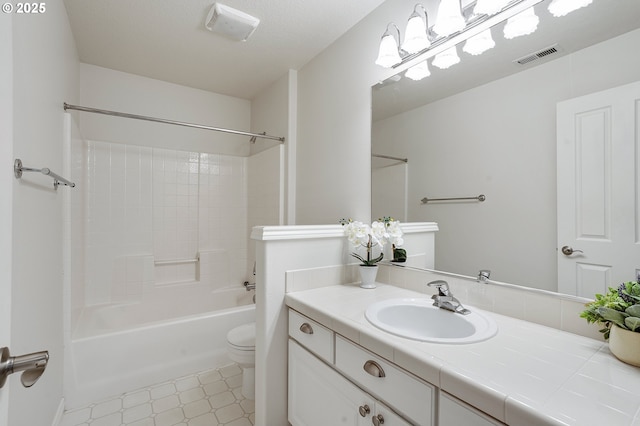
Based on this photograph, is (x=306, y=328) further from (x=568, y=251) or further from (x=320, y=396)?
(x=568, y=251)

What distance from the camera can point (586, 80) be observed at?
99 cm

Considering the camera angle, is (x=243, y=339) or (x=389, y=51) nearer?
(x=389, y=51)

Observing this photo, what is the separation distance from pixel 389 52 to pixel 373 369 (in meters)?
1.53

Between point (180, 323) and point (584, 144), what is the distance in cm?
236

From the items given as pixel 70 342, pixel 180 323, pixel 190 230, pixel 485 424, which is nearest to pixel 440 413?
pixel 485 424

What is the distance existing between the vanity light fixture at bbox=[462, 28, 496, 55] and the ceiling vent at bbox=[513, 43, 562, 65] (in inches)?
6.5

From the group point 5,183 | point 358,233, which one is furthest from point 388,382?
point 5,183

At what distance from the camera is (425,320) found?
4.14ft

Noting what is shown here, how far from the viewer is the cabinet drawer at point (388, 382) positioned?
0.82m

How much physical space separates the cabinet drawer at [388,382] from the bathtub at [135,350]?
4.58 feet

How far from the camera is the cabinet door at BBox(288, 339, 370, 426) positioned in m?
1.05

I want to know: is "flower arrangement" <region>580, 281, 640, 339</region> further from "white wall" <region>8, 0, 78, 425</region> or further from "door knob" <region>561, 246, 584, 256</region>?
"white wall" <region>8, 0, 78, 425</region>

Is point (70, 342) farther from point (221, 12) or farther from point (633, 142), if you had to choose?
point (633, 142)

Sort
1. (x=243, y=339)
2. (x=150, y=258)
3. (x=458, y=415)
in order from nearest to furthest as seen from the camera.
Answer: (x=458, y=415), (x=243, y=339), (x=150, y=258)
